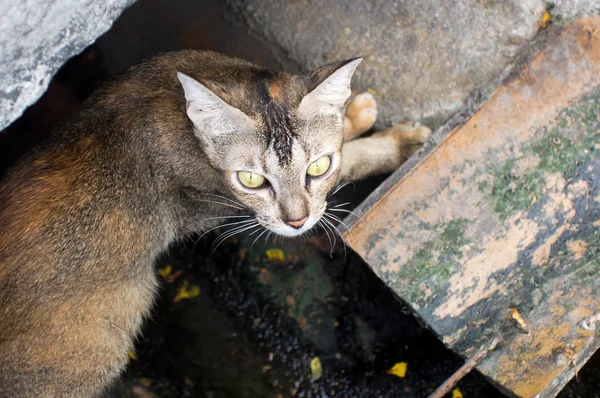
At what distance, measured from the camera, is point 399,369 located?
3.39 metres

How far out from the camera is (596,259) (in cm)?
279

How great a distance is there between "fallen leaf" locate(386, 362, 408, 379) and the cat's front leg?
40.8 inches

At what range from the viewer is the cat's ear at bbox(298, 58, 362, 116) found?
234 centimetres

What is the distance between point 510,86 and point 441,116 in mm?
619

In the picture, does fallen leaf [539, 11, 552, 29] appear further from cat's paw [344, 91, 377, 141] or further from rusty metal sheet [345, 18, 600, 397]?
cat's paw [344, 91, 377, 141]

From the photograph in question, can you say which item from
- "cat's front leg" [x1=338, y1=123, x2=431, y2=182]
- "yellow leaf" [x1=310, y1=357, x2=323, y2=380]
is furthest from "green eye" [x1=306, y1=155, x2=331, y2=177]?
"yellow leaf" [x1=310, y1=357, x2=323, y2=380]

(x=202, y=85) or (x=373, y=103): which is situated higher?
(x=202, y=85)

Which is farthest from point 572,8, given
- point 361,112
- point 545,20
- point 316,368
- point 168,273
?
point 168,273

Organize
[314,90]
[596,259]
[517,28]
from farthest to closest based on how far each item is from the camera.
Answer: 1. [517,28]
2. [596,259]
3. [314,90]

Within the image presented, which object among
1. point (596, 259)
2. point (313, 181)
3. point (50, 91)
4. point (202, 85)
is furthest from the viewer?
point (50, 91)

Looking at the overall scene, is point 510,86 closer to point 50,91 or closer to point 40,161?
point 40,161

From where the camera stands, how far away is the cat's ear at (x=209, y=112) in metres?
2.23

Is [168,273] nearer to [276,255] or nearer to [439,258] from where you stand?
[276,255]

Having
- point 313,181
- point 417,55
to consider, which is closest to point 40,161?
point 313,181
